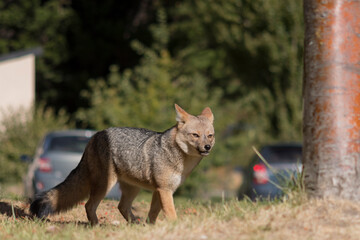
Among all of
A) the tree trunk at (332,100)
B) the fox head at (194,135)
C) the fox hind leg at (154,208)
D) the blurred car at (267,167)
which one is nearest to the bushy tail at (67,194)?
the fox hind leg at (154,208)

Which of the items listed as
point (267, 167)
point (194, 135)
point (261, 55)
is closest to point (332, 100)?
point (194, 135)

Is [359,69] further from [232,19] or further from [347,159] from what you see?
[232,19]

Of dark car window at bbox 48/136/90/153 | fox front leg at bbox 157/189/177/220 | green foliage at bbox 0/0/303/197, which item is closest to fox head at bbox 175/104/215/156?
fox front leg at bbox 157/189/177/220

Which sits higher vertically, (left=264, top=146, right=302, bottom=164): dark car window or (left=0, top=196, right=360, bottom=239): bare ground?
(left=0, top=196, right=360, bottom=239): bare ground

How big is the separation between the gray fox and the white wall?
17047mm

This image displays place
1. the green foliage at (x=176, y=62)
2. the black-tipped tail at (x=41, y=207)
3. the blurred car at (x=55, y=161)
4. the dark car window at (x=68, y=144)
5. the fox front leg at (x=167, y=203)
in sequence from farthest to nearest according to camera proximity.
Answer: the green foliage at (x=176, y=62)
the dark car window at (x=68, y=144)
the blurred car at (x=55, y=161)
the black-tipped tail at (x=41, y=207)
the fox front leg at (x=167, y=203)

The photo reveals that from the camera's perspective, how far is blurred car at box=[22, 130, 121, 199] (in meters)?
13.4

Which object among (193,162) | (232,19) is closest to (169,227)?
(193,162)

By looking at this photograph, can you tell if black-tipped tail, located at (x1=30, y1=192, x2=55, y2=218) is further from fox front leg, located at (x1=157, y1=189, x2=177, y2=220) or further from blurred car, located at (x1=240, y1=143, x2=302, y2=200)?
blurred car, located at (x1=240, y1=143, x2=302, y2=200)

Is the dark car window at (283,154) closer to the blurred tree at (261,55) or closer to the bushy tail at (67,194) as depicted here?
the bushy tail at (67,194)

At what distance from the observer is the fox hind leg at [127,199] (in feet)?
25.5

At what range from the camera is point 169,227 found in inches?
218

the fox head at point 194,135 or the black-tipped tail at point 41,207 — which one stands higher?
the fox head at point 194,135

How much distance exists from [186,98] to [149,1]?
16.7 meters
